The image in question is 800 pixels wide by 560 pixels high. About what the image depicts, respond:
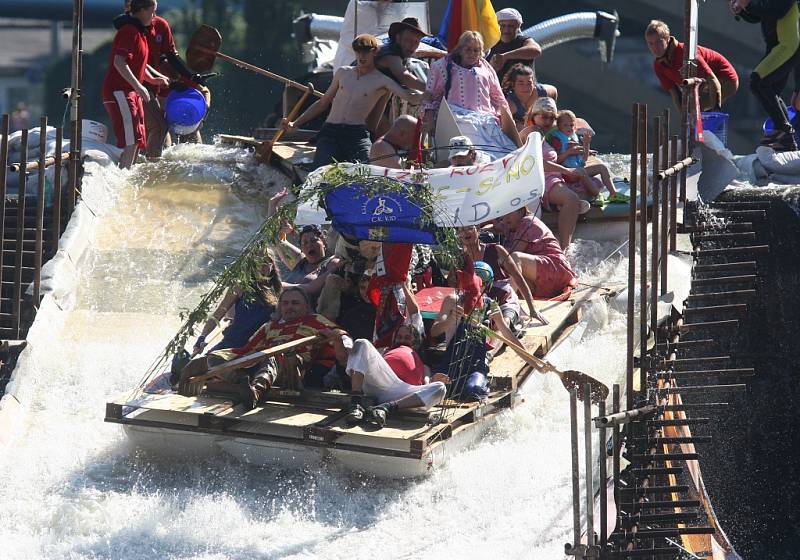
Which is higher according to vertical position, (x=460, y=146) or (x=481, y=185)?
(x=460, y=146)

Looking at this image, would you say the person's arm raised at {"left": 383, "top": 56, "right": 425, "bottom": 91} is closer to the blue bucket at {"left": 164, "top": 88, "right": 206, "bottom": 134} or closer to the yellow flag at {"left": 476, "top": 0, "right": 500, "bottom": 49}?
the yellow flag at {"left": 476, "top": 0, "right": 500, "bottom": 49}

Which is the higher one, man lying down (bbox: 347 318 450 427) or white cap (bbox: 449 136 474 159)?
white cap (bbox: 449 136 474 159)

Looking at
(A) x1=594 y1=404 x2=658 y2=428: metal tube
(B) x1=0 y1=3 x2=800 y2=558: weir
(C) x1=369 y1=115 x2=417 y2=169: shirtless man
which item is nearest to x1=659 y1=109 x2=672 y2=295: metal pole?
(B) x1=0 y1=3 x2=800 y2=558: weir

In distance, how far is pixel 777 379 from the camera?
1201cm

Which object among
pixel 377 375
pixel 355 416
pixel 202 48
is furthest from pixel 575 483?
pixel 202 48

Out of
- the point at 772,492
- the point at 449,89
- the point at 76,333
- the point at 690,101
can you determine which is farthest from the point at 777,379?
the point at 76,333

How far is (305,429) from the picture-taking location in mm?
8172

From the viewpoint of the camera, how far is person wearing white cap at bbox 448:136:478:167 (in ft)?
31.7

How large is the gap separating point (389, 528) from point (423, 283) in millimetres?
2272

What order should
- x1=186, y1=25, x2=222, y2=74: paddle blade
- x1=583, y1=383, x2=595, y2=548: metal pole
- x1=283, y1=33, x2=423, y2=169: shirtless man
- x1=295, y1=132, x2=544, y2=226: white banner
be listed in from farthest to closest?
1. x1=186, y1=25, x2=222, y2=74: paddle blade
2. x1=283, y1=33, x2=423, y2=169: shirtless man
3. x1=295, y1=132, x2=544, y2=226: white banner
4. x1=583, y1=383, x2=595, y2=548: metal pole

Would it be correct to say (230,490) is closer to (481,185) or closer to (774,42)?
(481,185)

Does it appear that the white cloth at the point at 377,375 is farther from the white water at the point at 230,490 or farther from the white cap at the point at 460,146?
the white cap at the point at 460,146

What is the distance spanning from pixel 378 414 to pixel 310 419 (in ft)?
1.44

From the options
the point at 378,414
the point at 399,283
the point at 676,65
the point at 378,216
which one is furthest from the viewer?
the point at 676,65
